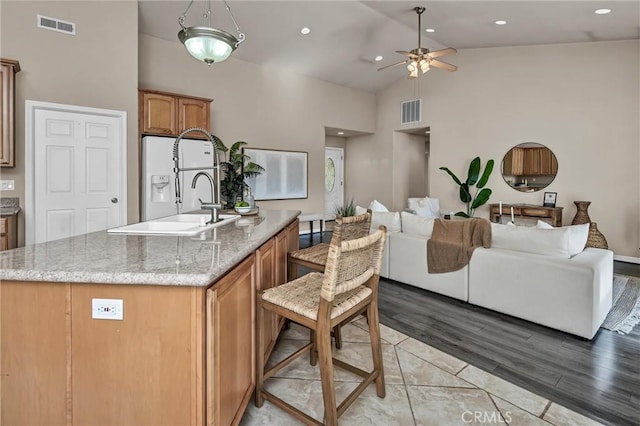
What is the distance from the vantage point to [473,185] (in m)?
6.76

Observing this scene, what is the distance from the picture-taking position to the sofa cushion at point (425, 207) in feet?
19.4

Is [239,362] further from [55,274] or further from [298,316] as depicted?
[55,274]

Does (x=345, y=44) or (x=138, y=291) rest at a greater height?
(x=345, y=44)

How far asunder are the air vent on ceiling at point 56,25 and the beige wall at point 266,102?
125 centimetres

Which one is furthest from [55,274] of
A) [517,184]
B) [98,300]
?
[517,184]

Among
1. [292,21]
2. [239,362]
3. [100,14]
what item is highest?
[292,21]

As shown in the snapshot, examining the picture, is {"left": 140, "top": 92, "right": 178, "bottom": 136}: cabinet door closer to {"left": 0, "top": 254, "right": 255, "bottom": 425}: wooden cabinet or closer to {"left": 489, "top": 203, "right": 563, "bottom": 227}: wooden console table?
{"left": 0, "top": 254, "right": 255, "bottom": 425}: wooden cabinet

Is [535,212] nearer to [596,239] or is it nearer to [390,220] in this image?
[596,239]

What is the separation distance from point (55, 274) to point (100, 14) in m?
4.16

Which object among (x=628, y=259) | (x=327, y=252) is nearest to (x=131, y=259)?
(x=327, y=252)

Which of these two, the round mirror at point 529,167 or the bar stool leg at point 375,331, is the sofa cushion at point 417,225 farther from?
the round mirror at point 529,167

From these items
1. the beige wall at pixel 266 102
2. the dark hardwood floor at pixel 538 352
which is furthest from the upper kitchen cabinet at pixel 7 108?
the dark hardwood floor at pixel 538 352

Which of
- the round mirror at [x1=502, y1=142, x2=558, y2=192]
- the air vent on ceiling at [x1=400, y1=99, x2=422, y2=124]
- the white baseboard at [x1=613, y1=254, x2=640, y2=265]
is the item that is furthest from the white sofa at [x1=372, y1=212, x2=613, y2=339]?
the air vent on ceiling at [x1=400, y1=99, x2=422, y2=124]

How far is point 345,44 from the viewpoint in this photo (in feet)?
20.0
